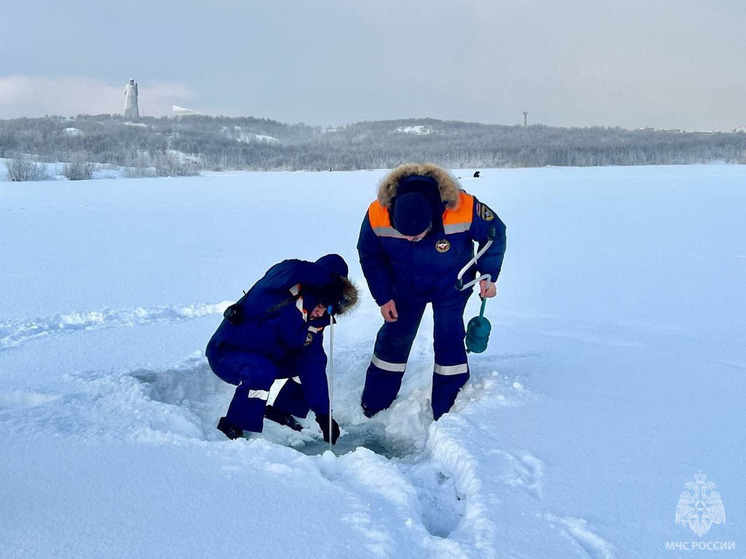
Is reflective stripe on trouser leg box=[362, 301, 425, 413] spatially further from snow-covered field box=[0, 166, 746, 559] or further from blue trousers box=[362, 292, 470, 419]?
snow-covered field box=[0, 166, 746, 559]

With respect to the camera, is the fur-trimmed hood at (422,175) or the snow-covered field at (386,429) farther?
the fur-trimmed hood at (422,175)

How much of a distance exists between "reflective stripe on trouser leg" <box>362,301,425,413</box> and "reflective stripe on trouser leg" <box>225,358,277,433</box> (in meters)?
0.82

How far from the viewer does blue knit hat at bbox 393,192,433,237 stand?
2.84 meters

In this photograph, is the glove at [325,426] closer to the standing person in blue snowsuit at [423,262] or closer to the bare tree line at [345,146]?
the standing person in blue snowsuit at [423,262]

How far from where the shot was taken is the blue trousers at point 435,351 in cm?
340

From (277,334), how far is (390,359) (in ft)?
2.63

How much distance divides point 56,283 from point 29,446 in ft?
12.1

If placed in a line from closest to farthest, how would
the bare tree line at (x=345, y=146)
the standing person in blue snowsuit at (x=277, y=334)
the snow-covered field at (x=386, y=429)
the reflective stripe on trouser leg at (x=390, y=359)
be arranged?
the snow-covered field at (x=386, y=429) → the standing person in blue snowsuit at (x=277, y=334) → the reflective stripe on trouser leg at (x=390, y=359) → the bare tree line at (x=345, y=146)

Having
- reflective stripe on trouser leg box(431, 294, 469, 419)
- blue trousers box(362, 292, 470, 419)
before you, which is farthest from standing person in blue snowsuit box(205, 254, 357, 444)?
reflective stripe on trouser leg box(431, 294, 469, 419)

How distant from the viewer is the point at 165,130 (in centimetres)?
6506

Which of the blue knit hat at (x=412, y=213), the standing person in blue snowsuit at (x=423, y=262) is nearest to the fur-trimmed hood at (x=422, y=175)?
the standing person in blue snowsuit at (x=423, y=262)

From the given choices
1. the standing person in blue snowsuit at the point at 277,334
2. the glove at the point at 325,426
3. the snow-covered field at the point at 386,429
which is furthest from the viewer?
the glove at the point at 325,426

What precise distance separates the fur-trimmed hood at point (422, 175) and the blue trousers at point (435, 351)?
626 mm

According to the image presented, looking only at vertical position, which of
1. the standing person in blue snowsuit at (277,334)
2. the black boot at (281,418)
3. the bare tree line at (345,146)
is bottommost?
the black boot at (281,418)
